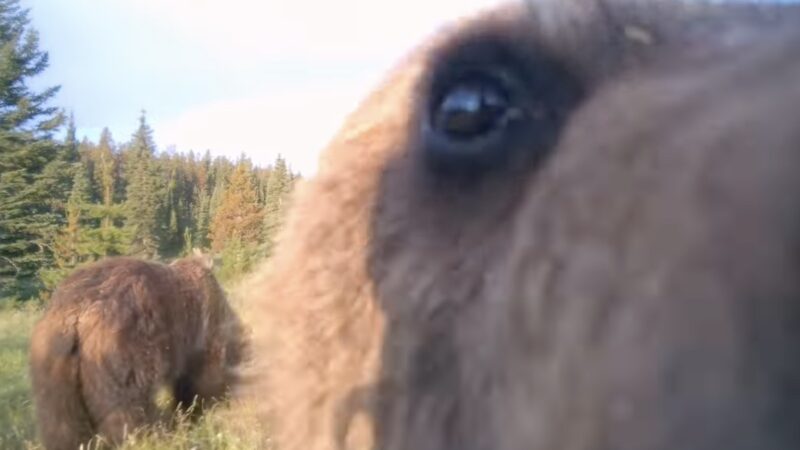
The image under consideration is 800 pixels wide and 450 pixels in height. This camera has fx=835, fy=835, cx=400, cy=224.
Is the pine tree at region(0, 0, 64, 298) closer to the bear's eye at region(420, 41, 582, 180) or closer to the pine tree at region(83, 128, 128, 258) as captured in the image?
the pine tree at region(83, 128, 128, 258)

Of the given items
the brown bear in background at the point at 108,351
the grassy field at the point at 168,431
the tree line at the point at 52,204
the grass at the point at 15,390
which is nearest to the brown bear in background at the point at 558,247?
the grassy field at the point at 168,431

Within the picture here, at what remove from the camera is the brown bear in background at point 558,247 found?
49.4 inches

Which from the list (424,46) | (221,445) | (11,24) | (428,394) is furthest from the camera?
(11,24)

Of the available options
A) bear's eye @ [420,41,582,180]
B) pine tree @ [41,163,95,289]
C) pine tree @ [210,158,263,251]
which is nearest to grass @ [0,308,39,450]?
pine tree @ [210,158,263,251]

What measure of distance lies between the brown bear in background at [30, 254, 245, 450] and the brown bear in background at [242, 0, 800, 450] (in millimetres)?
5859

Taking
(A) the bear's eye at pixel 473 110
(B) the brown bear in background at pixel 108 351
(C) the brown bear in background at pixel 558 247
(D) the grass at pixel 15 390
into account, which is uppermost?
(A) the bear's eye at pixel 473 110

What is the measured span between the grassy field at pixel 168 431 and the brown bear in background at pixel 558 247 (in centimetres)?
198

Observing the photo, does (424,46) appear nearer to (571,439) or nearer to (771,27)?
(771,27)

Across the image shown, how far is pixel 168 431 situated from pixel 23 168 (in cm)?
2755

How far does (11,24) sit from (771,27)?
38.4 metres

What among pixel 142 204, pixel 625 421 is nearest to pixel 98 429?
pixel 625 421

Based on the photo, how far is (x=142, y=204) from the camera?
116ft

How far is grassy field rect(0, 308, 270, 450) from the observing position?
6620 mm

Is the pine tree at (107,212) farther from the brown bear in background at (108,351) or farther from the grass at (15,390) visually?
the brown bear in background at (108,351)
